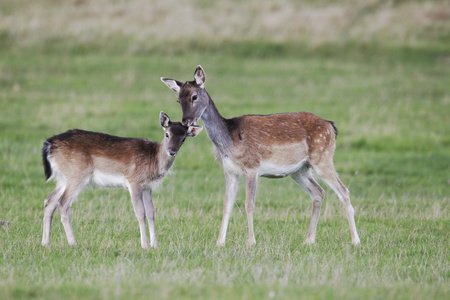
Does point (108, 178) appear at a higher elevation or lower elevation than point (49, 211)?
higher

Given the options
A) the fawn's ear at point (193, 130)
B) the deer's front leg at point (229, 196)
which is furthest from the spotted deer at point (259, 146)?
the fawn's ear at point (193, 130)

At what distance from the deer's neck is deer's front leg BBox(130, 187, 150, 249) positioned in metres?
1.22

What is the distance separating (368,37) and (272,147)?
898 inches

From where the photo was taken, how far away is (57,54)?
28297mm

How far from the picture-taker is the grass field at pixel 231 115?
7785 mm

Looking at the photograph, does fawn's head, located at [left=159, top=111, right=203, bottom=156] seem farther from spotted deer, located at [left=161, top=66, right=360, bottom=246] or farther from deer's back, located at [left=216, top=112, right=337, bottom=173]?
deer's back, located at [left=216, top=112, right=337, bottom=173]

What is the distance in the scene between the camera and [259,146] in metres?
10.3

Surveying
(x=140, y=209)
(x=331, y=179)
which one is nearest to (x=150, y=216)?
(x=140, y=209)

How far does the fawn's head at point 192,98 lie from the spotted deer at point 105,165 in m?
0.19

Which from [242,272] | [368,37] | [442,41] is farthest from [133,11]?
[242,272]

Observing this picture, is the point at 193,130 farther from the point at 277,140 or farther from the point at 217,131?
the point at 277,140

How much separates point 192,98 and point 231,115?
10302mm

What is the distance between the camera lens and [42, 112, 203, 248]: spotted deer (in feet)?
32.1

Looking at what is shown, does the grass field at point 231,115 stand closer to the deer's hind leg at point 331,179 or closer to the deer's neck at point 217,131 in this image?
the deer's hind leg at point 331,179
